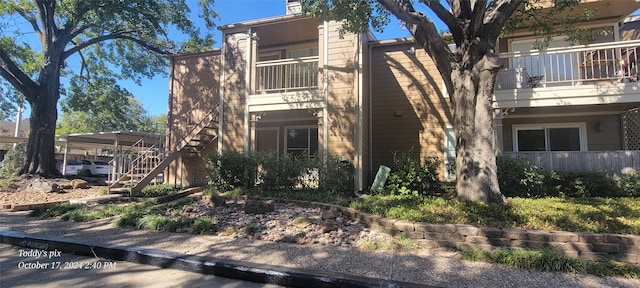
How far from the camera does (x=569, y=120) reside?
33.3ft

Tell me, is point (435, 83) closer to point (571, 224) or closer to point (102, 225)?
point (571, 224)

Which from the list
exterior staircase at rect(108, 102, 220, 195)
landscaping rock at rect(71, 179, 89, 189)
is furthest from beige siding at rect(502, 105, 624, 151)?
landscaping rock at rect(71, 179, 89, 189)

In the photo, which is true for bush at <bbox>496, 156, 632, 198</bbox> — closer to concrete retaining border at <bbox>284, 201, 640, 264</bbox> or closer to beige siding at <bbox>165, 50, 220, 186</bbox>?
concrete retaining border at <bbox>284, 201, 640, 264</bbox>

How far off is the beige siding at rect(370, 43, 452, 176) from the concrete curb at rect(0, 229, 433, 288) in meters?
7.63

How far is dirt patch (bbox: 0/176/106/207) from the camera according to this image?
1041cm

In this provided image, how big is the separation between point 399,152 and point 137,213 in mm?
7741

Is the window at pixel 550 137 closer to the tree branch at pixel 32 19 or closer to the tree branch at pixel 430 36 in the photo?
the tree branch at pixel 430 36

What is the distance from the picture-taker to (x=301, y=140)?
12.2m

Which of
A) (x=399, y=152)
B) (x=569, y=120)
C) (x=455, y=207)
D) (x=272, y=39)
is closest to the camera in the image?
(x=455, y=207)

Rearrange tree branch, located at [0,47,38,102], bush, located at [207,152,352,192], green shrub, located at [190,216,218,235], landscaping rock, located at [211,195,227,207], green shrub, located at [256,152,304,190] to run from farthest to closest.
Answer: tree branch, located at [0,47,38,102] < green shrub, located at [256,152,304,190] < bush, located at [207,152,352,192] < landscaping rock, located at [211,195,227,207] < green shrub, located at [190,216,218,235]

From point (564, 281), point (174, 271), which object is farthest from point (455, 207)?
point (174, 271)

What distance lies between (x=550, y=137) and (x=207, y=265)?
35.5ft

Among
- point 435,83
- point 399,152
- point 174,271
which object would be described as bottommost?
point 174,271

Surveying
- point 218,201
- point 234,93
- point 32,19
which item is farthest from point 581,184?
point 32,19
